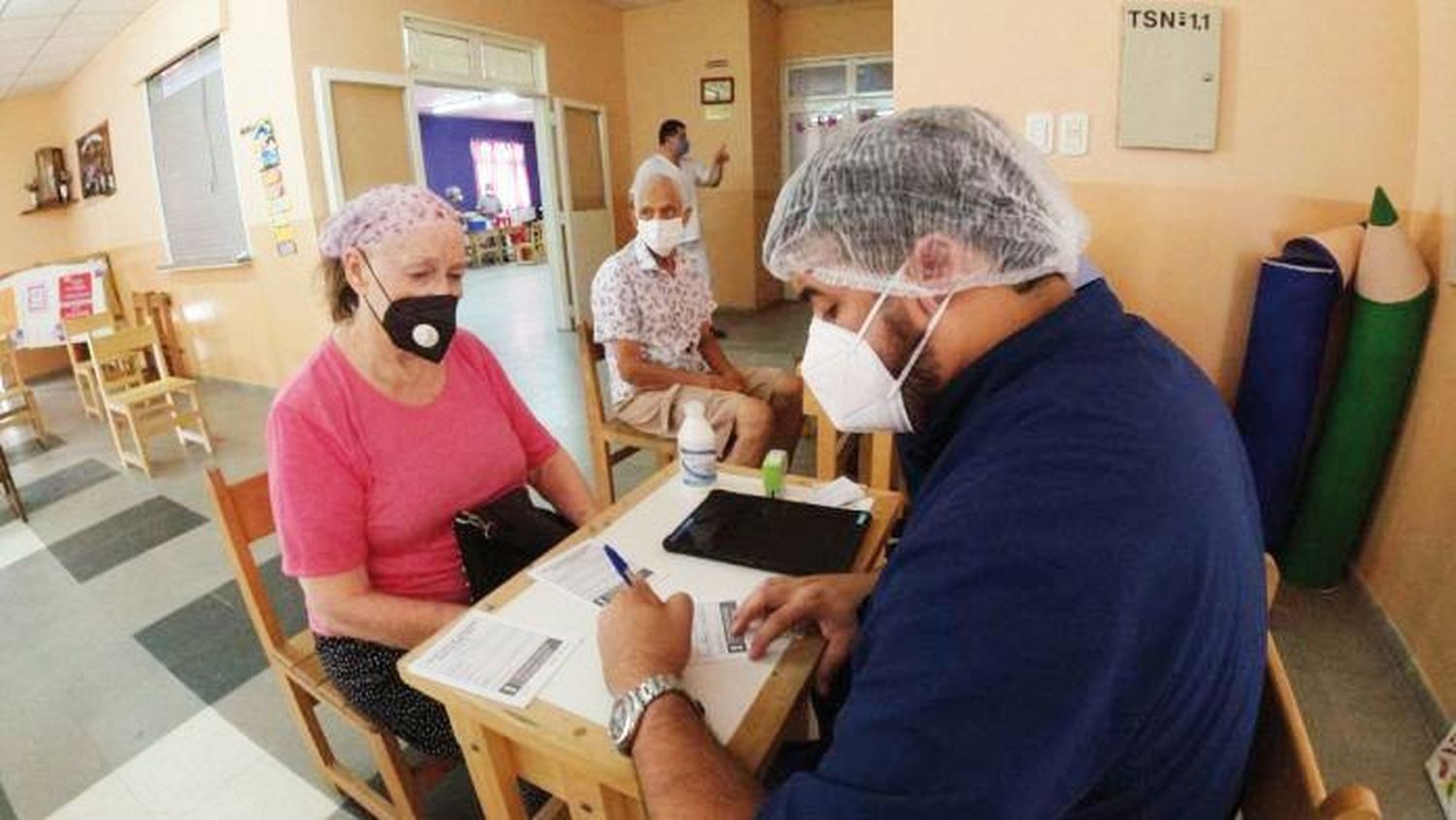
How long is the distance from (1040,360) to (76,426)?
19.9 ft

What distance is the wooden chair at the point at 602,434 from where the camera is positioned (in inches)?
92.3

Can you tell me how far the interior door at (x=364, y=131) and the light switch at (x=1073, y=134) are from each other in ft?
11.9

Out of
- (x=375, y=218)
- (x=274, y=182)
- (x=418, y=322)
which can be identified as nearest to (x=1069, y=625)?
(x=418, y=322)

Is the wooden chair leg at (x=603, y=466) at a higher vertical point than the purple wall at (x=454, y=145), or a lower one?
lower

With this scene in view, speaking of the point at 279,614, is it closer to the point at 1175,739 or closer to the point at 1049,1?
the point at 1175,739

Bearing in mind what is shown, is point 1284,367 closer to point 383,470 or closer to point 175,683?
point 383,470

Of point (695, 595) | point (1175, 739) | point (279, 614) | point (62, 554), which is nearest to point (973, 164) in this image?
point (1175, 739)

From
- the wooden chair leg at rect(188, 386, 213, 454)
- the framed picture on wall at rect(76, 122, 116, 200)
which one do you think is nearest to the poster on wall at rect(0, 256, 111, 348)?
the framed picture on wall at rect(76, 122, 116, 200)

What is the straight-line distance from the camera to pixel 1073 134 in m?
2.12

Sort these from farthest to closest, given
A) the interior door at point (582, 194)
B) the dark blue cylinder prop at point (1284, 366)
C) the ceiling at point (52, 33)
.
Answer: the interior door at point (582, 194) → the ceiling at point (52, 33) → the dark blue cylinder prop at point (1284, 366)

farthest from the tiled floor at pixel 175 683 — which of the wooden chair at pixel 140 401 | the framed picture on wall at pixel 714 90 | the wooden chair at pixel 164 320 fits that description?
the framed picture on wall at pixel 714 90

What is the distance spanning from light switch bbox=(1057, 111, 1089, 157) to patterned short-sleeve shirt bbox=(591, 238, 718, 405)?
1.20 metres

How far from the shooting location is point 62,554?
285 centimetres

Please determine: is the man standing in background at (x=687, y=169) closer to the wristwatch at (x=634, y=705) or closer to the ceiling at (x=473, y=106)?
the wristwatch at (x=634, y=705)
